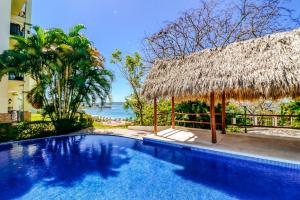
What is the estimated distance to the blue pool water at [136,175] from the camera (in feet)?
13.6

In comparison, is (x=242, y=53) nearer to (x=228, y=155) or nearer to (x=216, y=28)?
(x=228, y=155)

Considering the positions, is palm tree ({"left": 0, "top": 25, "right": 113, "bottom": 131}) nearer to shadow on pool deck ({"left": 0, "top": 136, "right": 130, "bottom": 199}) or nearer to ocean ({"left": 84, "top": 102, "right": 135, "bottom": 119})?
ocean ({"left": 84, "top": 102, "right": 135, "bottom": 119})

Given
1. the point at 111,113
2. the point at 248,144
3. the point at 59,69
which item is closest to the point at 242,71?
the point at 248,144

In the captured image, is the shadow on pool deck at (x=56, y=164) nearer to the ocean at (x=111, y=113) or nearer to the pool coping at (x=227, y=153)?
the pool coping at (x=227, y=153)

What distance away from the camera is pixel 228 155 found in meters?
6.23

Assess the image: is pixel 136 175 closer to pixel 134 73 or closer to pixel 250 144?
pixel 250 144

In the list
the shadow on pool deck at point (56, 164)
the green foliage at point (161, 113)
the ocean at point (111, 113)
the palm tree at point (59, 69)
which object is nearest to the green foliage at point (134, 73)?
the green foliage at point (161, 113)

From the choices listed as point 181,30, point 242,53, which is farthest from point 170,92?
point 181,30

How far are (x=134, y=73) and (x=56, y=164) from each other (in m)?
9.30

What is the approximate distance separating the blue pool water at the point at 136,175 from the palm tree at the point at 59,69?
9.89 ft

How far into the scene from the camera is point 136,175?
526 cm

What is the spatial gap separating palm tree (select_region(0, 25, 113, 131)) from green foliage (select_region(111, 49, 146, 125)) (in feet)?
9.92

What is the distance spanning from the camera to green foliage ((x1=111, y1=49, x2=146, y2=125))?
13.9 metres

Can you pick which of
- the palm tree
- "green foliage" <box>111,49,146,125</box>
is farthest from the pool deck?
"green foliage" <box>111,49,146,125</box>
